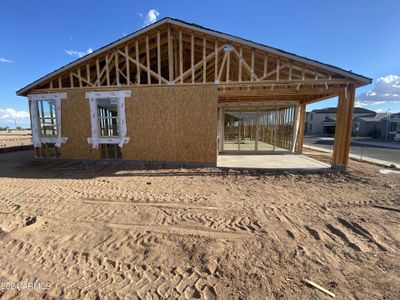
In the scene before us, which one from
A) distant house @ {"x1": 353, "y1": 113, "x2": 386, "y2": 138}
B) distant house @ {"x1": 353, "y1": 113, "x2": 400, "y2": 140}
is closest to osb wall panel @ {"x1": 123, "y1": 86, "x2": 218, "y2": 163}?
distant house @ {"x1": 353, "y1": 113, "x2": 400, "y2": 140}

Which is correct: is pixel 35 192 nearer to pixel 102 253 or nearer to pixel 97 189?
pixel 97 189

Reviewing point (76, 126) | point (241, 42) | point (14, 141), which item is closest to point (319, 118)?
point (241, 42)

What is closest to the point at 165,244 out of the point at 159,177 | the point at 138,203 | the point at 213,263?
the point at 213,263

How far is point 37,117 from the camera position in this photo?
32.5 ft

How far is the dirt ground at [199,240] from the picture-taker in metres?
2.40

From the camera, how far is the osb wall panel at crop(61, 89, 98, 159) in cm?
927

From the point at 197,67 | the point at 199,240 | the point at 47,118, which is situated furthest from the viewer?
the point at 47,118

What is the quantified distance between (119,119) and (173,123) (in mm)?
2555

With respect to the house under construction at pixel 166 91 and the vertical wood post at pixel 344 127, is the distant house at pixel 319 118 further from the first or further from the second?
the vertical wood post at pixel 344 127

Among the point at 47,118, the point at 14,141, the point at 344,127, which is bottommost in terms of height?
the point at 14,141

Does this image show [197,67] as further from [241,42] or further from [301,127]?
[301,127]

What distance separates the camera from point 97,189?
5984 mm

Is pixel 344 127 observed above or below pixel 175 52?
below

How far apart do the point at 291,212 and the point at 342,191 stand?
2591mm
